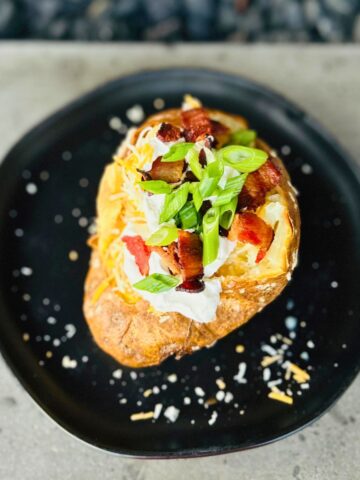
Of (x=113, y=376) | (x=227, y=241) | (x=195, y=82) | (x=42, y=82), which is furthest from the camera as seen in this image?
(x=42, y=82)

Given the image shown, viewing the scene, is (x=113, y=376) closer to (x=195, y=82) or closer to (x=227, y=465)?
(x=227, y=465)

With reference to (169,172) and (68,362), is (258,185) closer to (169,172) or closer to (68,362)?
(169,172)

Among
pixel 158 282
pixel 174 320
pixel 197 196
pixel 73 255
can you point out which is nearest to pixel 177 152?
pixel 197 196

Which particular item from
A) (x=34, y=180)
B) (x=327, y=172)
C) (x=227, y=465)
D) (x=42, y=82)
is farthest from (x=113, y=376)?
(x=42, y=82)

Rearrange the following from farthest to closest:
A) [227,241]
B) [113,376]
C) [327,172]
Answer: [327,172], [113,376], [227,241]

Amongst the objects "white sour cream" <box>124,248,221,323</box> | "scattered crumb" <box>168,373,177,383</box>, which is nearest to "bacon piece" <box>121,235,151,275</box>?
"white sour cream" <box>124,248,221,323</box>

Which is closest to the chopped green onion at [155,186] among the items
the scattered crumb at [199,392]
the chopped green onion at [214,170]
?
the chopped green onion at [214,170]
